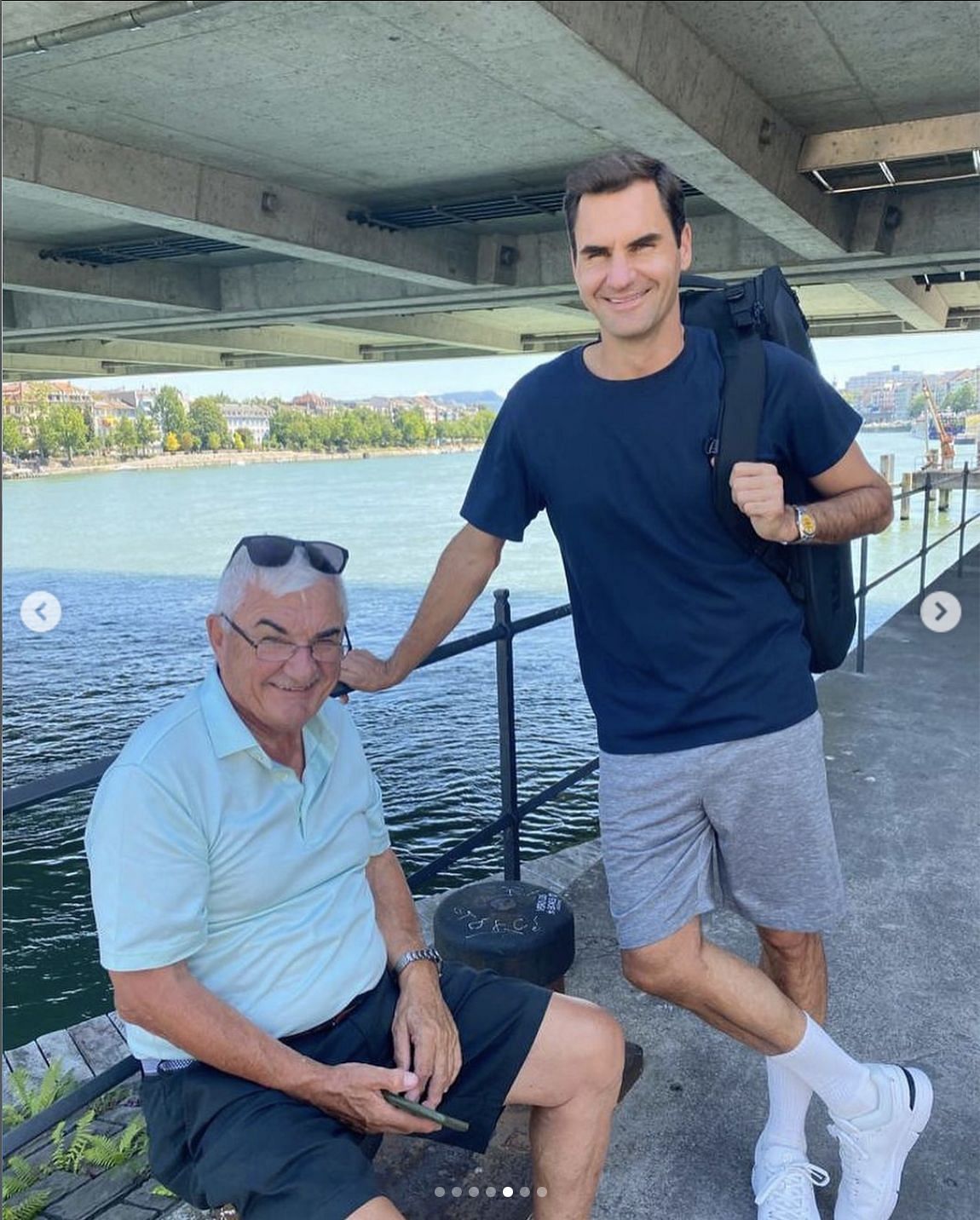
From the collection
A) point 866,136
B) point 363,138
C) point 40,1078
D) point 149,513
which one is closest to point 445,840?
point 40,1078

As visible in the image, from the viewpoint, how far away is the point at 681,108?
17.5 ft

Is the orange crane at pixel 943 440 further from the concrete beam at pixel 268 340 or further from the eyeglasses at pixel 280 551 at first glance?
the eyeglasses at pixel 280 551

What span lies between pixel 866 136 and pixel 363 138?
3.20 meters

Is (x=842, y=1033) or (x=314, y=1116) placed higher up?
(x=314, y=1116)

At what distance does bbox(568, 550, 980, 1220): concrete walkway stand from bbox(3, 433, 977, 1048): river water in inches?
72.9

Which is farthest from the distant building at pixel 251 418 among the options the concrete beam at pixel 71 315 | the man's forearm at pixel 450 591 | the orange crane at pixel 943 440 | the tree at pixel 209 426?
the man's forearm at pixel 450 591

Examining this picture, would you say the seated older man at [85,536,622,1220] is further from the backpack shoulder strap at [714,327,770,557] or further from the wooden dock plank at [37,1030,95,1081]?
the wooden dock plank at [37,1030,95,1081]

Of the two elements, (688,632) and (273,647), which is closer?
(273,647)

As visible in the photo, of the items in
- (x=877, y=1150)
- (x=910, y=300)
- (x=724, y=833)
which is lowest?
(x=877, y=1150)

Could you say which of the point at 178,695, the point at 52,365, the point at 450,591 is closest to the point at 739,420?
the point at 450,591

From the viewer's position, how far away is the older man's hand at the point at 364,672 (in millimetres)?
2062

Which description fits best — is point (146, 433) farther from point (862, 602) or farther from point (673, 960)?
point (673, 960)

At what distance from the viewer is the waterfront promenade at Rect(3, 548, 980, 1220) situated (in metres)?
2.14

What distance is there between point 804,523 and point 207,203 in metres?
6.89
